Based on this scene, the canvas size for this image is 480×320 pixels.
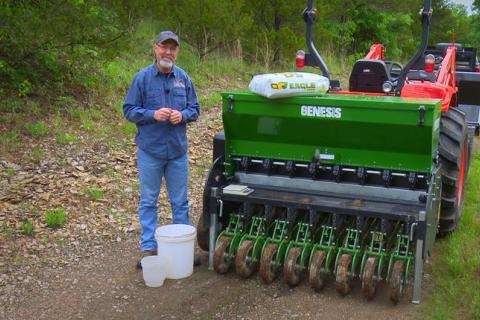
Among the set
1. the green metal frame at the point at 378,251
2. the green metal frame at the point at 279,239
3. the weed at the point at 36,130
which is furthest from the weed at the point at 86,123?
the green metal frame at the point at 378,251

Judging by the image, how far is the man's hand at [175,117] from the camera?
184 inches

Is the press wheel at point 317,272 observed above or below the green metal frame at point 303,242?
below

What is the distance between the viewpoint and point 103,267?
4926 mm

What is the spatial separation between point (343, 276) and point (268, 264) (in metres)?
0.56

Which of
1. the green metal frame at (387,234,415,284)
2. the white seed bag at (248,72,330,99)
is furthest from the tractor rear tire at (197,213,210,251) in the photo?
the green metal frame at (387,234,415,284)

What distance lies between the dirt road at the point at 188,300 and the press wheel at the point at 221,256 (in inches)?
2.9

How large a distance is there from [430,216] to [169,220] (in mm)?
2670

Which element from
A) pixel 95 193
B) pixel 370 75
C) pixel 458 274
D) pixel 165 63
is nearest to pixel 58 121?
pixel 95 193

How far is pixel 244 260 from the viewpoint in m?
4.56

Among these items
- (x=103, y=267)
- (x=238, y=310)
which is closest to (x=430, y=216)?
(x=238, y=310)

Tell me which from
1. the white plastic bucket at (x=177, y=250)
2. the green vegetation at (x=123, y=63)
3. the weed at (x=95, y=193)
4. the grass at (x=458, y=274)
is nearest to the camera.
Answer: the grass at (x=458, y=274)

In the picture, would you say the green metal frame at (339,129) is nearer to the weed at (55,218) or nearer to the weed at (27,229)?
the weed at (55,218)

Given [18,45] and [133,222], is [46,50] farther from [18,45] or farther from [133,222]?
[133,222]

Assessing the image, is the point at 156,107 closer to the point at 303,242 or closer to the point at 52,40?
the point at 303,242
